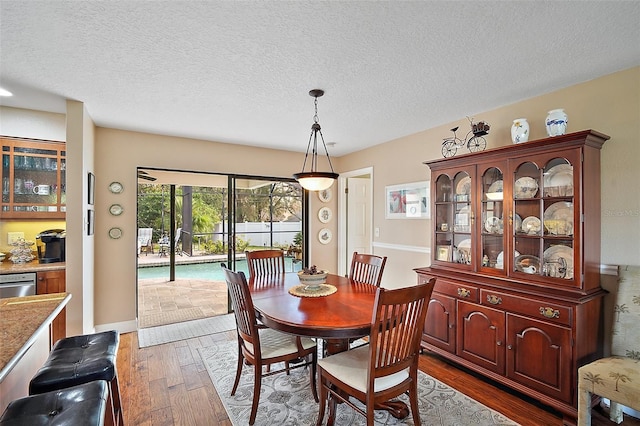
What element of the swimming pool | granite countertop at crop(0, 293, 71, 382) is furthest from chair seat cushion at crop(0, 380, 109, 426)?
the swimming pool

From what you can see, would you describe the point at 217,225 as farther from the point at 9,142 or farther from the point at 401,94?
the point at 401,94

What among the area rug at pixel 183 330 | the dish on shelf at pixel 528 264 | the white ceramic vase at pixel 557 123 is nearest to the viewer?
the white ceramic vase at pixel 557 123

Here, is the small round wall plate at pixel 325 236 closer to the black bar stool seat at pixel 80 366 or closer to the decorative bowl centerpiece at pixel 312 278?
the decorative bowl centerpiece at pixel 312 278

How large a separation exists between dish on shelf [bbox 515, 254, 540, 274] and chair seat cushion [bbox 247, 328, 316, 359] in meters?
1.82

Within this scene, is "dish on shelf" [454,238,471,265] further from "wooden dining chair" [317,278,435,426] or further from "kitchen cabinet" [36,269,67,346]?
"kitchen cabinet" [36,269,67,346]

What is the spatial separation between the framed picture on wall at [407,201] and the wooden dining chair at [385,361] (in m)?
2.18

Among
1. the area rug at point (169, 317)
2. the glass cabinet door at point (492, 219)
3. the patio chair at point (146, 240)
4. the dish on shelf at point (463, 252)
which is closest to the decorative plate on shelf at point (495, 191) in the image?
the glass cabinet door at point (492, 219)

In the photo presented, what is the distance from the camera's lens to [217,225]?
21.9 ft

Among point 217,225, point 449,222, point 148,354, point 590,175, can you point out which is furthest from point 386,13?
point 217,225

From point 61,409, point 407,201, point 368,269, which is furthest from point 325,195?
point 61,409

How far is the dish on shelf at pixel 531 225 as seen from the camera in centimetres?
254

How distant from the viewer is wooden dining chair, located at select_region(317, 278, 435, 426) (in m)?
1.73

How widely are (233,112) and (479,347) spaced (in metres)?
3.21

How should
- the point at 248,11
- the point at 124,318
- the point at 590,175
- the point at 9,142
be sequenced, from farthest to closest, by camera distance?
the point at 124,318 < the point at 9,142 < the point at 590,175 < the point at 248,11
